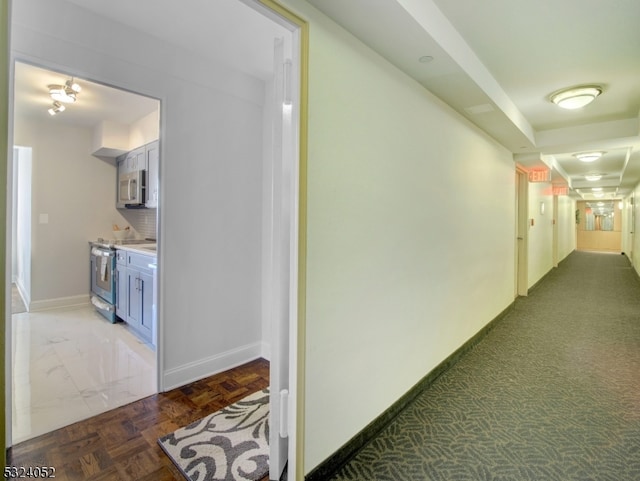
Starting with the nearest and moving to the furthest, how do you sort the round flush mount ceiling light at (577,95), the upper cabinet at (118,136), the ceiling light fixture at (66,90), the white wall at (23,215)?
the round flush mount ceiling light at (577,95) → the ceiling light fixture at (66,90) → the upper cabinet at (118,136) → the white wall at (23,215)

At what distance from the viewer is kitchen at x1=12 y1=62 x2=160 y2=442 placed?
107 inches

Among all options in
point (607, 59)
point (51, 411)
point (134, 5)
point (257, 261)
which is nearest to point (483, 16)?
point (607, 59)

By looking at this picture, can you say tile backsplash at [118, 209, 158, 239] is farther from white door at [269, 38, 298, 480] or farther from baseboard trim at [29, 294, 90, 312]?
white door at [269, 38, 298, 480]

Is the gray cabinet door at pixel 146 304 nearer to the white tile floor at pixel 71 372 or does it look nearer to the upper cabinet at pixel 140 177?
the white tile floor at pixel 71 372

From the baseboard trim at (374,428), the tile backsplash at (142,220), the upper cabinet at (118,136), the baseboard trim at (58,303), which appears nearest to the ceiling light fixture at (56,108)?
the upper cabinet at (118,136)

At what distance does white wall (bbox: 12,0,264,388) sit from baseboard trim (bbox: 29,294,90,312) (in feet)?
11.4

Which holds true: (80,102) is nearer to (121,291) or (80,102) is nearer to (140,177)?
(140,177)

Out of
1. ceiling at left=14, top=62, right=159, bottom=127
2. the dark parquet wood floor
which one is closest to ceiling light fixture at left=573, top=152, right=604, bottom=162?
the dark parquet wood floor

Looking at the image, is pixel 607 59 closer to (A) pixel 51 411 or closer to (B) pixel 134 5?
(B) pixel 134 5

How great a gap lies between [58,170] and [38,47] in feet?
12.5

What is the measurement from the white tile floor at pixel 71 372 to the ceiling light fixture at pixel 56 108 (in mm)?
2650

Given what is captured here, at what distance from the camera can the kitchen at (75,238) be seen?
2.71 meters

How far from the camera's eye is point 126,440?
1.94 meters

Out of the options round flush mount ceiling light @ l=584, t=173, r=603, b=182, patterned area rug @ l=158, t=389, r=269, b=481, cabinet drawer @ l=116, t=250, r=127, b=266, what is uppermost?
round flush mount ceiling light @ l=584, t=173, r=603, b=182
